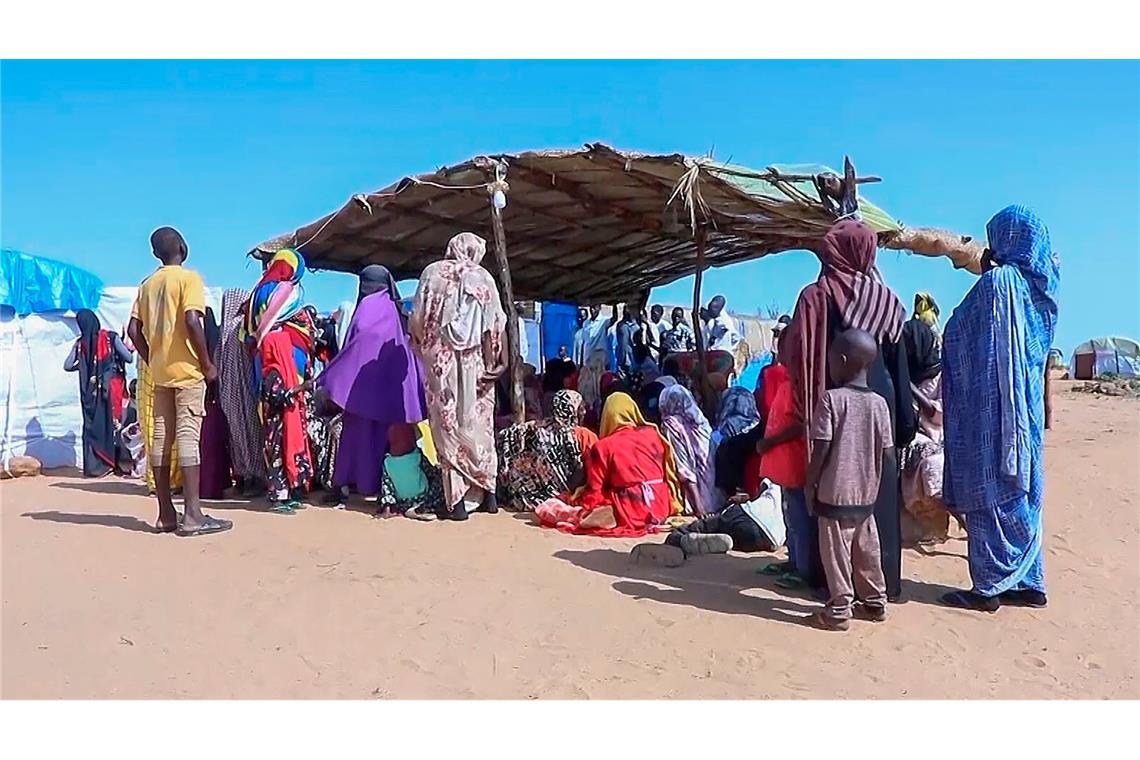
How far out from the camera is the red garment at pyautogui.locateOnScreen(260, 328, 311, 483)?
19.5 ft

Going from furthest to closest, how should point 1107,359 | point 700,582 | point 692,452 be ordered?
1. point 1107,359
2. point 692,452
3. point 700,582

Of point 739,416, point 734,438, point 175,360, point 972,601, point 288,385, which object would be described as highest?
point 175,360

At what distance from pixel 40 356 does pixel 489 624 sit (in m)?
9.12

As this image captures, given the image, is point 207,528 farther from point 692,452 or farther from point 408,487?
point 692,452

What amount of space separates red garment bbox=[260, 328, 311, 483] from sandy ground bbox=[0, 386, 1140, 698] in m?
0.65

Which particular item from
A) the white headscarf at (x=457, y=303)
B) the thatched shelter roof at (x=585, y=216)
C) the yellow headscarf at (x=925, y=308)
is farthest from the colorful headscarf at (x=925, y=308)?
the white headscarf at (x=457, y=303)

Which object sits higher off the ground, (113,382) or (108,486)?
(113,382)

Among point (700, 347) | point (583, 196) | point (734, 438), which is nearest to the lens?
point (734, 438)

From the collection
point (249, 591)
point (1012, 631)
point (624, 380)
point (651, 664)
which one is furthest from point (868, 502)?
point (624, 380)

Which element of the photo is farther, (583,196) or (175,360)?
(583,196)

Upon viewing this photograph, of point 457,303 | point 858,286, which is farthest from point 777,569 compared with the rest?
point 457,303

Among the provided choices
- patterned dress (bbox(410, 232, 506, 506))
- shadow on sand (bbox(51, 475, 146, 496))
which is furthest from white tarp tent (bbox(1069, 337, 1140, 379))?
shadow on sand (bbox(51, 475, 146, 496))

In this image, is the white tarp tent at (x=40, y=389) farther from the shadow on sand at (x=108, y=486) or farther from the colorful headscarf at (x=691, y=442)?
the colorful headscarf at (x=691, y=442)

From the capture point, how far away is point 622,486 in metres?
5.70
